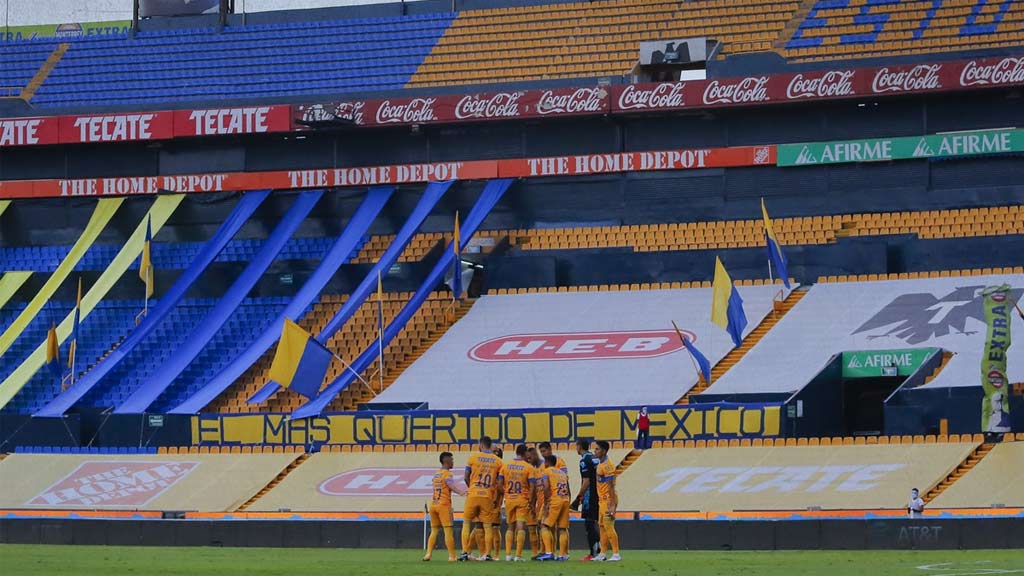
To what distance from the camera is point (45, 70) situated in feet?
168

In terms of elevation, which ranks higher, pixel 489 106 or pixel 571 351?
pixel 489 106

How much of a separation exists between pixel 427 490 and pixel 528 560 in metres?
11.5

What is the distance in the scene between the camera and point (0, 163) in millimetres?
49469

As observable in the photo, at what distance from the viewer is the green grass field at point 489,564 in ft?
59.8

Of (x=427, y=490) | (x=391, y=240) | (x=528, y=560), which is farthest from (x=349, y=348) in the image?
(x=528, y=560)

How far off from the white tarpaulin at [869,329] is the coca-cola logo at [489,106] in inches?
374

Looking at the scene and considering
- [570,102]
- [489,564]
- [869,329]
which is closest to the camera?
[489,564]

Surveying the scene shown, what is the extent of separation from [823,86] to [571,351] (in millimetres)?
9223

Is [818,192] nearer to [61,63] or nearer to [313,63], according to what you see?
[313,63]

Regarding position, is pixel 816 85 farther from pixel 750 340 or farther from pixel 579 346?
pixel 579 346

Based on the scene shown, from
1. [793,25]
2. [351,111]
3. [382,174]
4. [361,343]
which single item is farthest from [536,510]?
[793,25]

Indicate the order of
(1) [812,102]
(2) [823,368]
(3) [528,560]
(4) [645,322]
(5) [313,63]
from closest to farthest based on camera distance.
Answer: (3) [528,560] → (2) [823,368] → (4) [645,322] → (1) [812,102] → (5) [313,63]

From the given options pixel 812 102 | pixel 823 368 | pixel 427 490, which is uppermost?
pixel 812 102

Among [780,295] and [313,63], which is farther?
[313,63]
